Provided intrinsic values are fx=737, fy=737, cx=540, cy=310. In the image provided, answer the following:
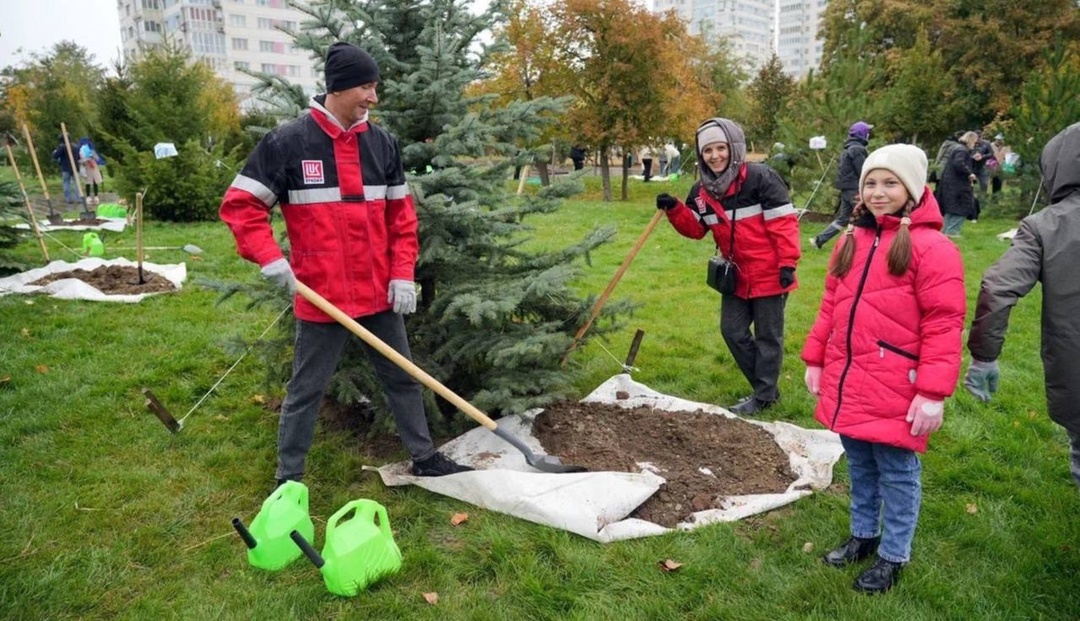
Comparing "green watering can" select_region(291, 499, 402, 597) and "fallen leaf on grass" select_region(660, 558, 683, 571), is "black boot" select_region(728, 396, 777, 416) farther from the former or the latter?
"green watering can" select_region(291, 499, 402, 597)

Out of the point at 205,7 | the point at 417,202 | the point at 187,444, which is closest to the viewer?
the point at 417,202

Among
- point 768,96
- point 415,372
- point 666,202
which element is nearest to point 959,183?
point 666,202

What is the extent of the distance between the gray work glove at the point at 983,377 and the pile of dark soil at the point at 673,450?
4.70 ft

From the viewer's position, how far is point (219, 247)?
11617 millimetres

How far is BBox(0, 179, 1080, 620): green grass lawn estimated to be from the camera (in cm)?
310

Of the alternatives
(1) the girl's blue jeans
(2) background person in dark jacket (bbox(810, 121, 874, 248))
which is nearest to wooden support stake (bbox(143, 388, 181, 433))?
(1) the girl's blue jeans

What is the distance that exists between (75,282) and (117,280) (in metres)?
0.57

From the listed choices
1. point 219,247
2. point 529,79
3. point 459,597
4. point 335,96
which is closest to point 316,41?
point 335,96

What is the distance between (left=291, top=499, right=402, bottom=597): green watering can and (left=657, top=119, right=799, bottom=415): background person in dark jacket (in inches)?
111

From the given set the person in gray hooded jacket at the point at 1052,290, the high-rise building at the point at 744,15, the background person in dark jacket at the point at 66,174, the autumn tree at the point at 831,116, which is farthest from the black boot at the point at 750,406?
the high-rise building at the point at 744,15

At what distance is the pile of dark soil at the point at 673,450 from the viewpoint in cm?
393

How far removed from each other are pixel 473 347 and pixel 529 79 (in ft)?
57.0

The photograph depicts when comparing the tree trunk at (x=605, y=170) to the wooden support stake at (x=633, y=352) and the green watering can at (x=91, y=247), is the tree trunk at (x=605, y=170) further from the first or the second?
the wooden support stake at (x=633, y=352)

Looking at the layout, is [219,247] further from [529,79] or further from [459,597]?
[529,79]
